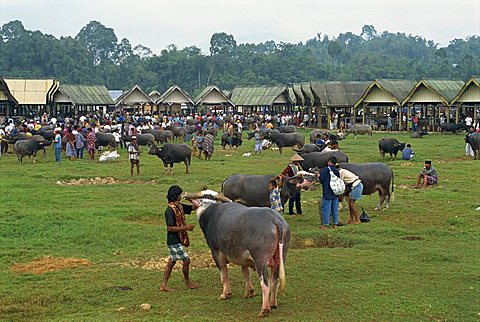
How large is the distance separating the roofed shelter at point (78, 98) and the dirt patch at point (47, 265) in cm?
4656

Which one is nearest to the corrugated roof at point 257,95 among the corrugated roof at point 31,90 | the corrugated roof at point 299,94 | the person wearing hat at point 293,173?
the corrugated roof at point 299,94

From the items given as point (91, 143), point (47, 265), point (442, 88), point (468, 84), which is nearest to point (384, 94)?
point (442, 88)

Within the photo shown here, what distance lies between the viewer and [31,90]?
52.8 meters

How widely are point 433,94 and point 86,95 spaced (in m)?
29.3

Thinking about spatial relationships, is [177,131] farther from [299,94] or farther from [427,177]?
[427,177]

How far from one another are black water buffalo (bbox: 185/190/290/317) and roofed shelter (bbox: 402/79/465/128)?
4024 centimetres

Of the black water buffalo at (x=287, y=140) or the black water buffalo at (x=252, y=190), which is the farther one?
the black water buffalo at (x=287, y=140)

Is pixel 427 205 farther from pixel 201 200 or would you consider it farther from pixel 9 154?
pixel 9 154

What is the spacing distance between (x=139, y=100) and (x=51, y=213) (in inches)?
1883

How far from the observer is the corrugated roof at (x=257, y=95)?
207 ft

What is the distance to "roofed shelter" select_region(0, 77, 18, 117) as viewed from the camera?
1803 inches

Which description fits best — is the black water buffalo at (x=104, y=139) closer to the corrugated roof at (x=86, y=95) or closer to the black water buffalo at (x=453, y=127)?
the black water buffalo at (x=453, y=127)

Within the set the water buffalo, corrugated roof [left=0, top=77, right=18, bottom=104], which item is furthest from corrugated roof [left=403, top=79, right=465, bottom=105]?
corrugated roof [left=0, top=77, right=18, bottom=104]

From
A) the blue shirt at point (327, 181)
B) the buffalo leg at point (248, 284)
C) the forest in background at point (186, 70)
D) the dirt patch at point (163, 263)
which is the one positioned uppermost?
the forest in background at point (186, 70)
